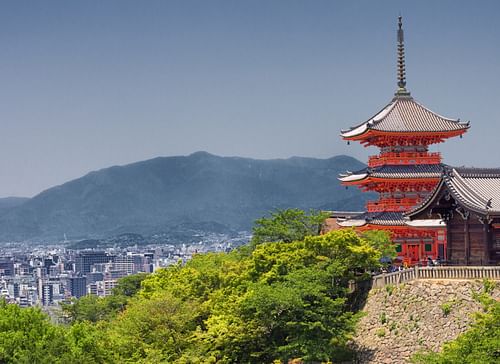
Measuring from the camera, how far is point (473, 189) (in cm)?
4056

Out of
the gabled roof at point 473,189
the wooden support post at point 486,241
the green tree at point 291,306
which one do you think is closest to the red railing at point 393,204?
the gabled roof at point 473,189

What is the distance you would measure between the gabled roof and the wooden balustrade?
2.58 meters

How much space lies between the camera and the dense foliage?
1432 inches

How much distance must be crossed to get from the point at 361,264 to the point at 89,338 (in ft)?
38.1

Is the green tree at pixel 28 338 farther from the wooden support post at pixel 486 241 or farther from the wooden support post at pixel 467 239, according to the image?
the wooden support post at pixel 486 241

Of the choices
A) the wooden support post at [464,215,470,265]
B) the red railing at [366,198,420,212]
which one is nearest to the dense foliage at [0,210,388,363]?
the wooden support post at [464,215,470,265]

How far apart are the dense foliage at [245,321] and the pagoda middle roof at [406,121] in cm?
1038

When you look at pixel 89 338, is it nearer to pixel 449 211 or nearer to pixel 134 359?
pixel 134 359

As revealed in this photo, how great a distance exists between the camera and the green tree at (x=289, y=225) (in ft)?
153

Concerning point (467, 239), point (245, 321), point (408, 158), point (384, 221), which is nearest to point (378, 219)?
point (384, 221)

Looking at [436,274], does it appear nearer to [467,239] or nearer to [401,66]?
[467,239]

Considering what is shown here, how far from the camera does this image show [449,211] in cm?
4103

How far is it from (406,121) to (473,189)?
13.8 meters

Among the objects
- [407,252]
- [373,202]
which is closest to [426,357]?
[407,252]
